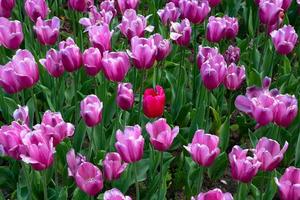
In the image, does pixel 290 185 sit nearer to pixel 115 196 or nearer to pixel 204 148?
pixel 204 148

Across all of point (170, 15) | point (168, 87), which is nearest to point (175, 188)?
point (168, 87)

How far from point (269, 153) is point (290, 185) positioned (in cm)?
16

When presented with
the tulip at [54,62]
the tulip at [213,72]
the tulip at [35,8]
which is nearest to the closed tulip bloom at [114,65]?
the tulip at [54,62]

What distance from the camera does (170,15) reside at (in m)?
3.04

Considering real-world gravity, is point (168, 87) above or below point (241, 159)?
below

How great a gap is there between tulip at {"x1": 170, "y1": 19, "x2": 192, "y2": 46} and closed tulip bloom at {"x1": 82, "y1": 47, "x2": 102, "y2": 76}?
45 cm

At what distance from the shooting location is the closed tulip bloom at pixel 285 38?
2.75 meters

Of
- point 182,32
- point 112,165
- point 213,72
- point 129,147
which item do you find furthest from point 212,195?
point 182,32

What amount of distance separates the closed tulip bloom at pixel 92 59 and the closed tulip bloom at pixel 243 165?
2.40 ft

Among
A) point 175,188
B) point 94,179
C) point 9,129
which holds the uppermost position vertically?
point 9,129

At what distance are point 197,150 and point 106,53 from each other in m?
0.59

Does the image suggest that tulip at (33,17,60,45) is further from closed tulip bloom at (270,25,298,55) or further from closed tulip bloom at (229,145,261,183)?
closed tulip bloom at (229,145,261,183)

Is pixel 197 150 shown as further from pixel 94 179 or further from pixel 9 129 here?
pixel 9 129

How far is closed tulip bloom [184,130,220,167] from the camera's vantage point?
6.55 feet
